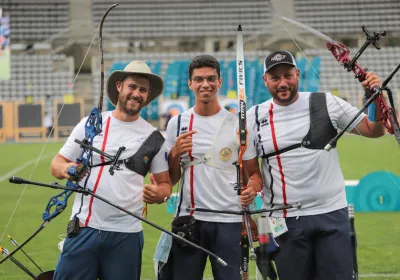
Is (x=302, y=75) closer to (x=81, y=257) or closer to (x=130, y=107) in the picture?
(x=130, y=107)

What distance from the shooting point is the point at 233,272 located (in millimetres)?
3410

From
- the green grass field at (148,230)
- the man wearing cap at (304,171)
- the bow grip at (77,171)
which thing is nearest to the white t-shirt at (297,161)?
the man wearing cap at (304,171)

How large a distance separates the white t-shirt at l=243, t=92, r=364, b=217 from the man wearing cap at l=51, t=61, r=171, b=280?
49 centimetres

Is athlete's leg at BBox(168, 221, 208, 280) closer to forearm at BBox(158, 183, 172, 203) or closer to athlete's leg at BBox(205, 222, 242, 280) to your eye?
athlete's leg at BBox(205, 222, 242, 280)

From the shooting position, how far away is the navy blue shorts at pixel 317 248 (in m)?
3.31

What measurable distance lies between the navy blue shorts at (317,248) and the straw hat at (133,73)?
93 centimetres

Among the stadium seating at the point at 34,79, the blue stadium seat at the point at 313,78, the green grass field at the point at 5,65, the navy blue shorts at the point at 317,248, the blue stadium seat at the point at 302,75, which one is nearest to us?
the navy blue shorts at the point at 317,248

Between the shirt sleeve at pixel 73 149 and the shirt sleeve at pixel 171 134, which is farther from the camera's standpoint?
the shirt sleeve at pixel 171 134

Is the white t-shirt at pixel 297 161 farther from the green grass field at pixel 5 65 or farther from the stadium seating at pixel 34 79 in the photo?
the green grass field at pixel 5 65

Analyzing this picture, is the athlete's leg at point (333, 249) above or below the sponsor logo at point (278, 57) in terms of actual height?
below

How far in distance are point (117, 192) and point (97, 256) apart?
0.30 meters

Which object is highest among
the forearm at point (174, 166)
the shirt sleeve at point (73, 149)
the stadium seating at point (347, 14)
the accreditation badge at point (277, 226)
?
the stadium seating at point (347, 14)

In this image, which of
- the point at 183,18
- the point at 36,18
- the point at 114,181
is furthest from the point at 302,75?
the point at 114,181

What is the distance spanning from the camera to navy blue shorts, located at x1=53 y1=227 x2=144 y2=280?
3207mm
